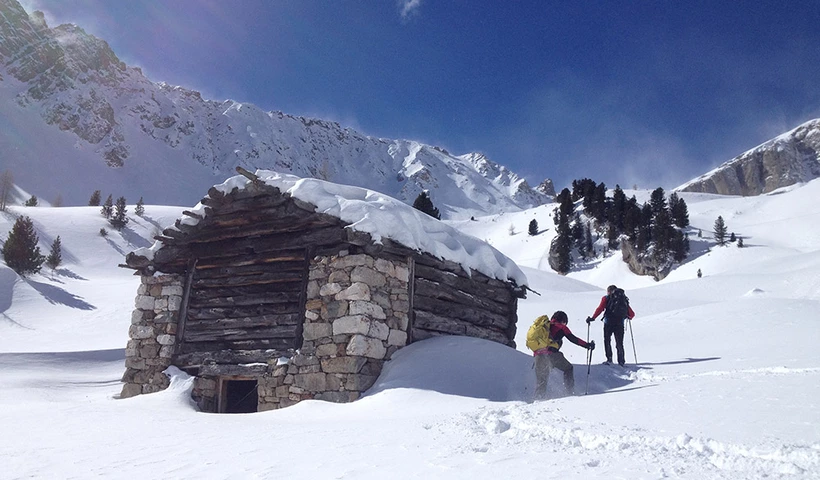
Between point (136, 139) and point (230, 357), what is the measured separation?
413 feet

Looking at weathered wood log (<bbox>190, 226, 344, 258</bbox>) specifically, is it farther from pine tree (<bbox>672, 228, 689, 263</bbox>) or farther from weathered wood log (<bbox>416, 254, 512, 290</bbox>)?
pine tree (<bbox>672, 228, 689, 263</bbox>)

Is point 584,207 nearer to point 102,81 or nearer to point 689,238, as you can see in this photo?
point 689,238

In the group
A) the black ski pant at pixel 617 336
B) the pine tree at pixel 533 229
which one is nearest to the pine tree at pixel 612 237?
the pine tree at pixel 533 229

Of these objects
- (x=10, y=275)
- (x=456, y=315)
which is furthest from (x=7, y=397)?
(x=10, y=275)

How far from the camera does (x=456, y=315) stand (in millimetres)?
10805

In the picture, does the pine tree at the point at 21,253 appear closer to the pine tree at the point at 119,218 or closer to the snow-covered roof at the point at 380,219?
the pine tree at the point at 119,218

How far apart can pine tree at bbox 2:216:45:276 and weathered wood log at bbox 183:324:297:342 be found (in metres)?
25.2

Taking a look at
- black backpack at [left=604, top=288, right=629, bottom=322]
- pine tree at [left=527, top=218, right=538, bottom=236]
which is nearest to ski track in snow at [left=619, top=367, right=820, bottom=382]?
black backpack at [left=604, top=288, right=629, bottom=322]

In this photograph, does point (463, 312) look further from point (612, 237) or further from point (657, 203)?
point (657, 203)

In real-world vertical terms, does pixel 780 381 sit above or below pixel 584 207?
below

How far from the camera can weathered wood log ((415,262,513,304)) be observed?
33.4ft

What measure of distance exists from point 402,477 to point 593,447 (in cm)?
148

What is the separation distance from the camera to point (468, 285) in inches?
448

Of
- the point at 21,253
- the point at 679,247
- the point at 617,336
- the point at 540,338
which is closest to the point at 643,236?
the point at 679,247
